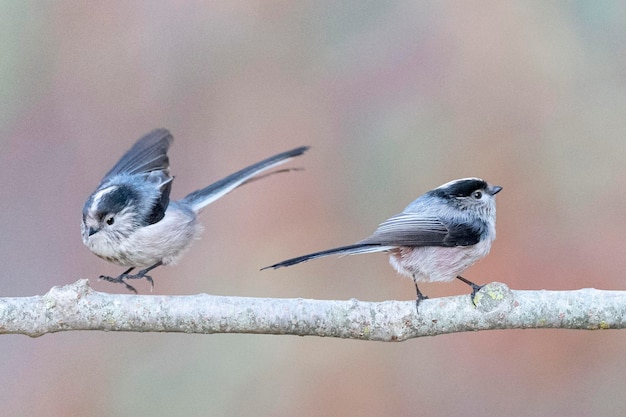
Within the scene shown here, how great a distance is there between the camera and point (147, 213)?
2.20m

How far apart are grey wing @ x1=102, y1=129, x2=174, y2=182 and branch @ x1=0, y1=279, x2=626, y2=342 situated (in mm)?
701

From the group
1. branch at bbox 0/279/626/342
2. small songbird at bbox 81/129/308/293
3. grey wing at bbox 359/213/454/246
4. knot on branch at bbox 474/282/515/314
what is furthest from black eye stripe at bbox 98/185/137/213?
knot on branch at bbox 474/282/515/314

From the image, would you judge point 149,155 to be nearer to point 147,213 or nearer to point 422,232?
point 147,213

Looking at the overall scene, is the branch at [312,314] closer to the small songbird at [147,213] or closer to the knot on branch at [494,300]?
the knot on branch at [494,300]

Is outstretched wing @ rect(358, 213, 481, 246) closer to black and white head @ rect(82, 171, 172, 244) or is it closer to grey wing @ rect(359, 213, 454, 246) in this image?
grey wing @ rect(359, 213, 454, 246)

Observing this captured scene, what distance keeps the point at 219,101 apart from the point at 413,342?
1275 mm

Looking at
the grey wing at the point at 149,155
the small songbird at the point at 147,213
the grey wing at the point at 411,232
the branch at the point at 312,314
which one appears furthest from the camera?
the grey wing at the point at 149,155

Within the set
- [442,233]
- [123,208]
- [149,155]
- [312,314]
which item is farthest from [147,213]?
[442,233]

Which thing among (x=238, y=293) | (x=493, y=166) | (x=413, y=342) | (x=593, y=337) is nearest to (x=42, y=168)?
(x=238, y=293)

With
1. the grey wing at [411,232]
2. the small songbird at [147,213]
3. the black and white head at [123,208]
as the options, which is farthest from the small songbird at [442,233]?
the black and white head at [123,208]

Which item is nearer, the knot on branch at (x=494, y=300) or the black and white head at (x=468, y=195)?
the knot on branch at (x=494, y=300)

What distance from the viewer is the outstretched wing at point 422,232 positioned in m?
1.97

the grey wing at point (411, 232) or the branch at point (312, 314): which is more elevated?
the grey wing at point (411, 232)

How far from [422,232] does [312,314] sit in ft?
1.54
